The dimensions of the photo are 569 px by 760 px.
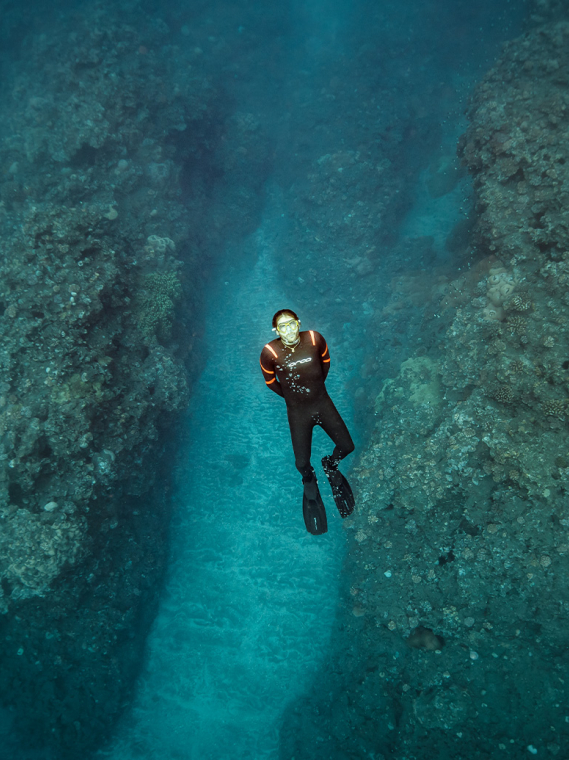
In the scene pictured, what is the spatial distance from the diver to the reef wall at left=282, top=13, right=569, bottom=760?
2.20 meters

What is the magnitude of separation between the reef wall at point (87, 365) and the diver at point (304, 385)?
4084 millimetres

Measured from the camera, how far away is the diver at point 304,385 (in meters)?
3.29

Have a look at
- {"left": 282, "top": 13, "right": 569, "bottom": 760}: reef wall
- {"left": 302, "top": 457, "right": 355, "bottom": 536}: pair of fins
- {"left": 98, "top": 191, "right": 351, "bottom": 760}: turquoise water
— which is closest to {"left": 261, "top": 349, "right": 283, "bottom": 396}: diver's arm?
{"left": 302, "top": 457, "right": 355, "bottom": 536}: pair of fins

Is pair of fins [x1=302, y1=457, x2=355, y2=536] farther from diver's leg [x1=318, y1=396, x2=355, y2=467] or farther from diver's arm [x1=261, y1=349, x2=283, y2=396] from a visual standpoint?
diver's arm [x1=261, y1=349, x2=283, y2=396]

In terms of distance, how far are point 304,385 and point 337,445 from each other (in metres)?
0.95

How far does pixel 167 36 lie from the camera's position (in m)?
11.8

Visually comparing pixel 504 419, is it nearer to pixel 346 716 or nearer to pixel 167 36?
pixel 346 716

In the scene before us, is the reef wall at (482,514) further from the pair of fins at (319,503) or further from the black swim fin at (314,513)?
the black swim fin at (314,513)

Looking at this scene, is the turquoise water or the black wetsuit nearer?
the black wetsuit

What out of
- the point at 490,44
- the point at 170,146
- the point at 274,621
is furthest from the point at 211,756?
the point at 490,44

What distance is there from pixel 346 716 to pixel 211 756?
2.43 metres

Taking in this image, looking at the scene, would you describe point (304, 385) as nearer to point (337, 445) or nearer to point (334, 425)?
point (334, 425)

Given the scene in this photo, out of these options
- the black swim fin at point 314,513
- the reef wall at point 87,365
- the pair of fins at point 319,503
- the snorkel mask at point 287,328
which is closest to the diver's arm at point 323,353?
the snorkel mask at point 287,328

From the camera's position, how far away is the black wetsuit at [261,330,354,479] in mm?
3350
